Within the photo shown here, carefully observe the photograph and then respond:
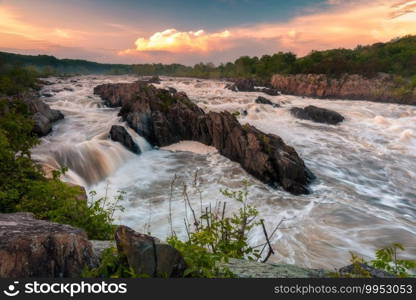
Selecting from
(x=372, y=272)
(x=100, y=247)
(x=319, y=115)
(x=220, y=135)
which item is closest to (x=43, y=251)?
(x=100, y=247)

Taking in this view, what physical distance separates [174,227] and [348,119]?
32848 millimetres

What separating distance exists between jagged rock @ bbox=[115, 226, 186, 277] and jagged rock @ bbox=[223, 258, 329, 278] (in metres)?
1.16

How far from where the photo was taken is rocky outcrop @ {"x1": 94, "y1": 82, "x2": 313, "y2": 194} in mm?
17922

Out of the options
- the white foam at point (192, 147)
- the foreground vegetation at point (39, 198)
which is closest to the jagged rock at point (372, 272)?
the foreground vegetation at point (39, 198)

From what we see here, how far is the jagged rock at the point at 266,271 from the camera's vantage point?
4.82 meters

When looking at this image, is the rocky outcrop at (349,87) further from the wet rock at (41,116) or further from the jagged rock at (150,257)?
Answer: the jagged rock at (150,257)

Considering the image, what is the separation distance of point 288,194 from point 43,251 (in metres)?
14.2

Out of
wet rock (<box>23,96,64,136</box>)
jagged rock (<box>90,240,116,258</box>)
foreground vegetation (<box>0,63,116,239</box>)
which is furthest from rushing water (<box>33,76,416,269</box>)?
jagged rock (<box>90,240,116,258</box>)

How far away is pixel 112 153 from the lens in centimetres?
2000

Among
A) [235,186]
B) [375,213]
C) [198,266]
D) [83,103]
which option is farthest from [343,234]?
[83,103]

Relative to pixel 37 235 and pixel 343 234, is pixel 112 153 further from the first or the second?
pixel 37 235

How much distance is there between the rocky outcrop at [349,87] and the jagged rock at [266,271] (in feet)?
210

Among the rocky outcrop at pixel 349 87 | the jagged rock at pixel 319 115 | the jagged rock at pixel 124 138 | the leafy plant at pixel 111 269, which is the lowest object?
the jagged rock at pixel 124 138

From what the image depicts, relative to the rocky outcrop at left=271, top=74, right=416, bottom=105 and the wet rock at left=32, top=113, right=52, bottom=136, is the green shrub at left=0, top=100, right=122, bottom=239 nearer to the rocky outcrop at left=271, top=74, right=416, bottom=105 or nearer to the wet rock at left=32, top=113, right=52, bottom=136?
the wet rock at left=32, top=113, right=52, bottom=136
